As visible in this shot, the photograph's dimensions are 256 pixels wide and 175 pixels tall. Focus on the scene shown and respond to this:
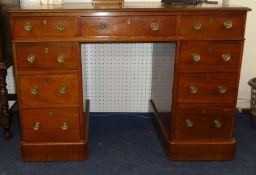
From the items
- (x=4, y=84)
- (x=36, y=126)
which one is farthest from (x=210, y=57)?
(x=4, y=84)

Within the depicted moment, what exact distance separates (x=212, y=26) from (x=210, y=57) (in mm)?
176

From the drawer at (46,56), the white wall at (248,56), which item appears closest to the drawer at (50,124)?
the drawer at (46,56)

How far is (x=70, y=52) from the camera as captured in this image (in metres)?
1.79

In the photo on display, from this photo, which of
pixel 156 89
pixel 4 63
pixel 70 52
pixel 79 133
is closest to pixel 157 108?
pixel 156 89

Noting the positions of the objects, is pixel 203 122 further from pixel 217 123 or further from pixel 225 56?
pixel 225 56

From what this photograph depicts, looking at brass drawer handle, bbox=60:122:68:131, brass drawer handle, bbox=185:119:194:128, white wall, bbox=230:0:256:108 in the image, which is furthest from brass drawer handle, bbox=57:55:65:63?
white wall, bbox=230:0:256:108

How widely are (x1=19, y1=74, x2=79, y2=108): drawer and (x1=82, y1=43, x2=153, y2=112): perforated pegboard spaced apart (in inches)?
20.3

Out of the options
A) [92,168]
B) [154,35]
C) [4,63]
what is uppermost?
[154,35]

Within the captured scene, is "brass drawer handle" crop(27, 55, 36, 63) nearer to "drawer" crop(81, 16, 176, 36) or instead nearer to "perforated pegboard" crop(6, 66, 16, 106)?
"drawer" crop(81, 16, 176, 36)

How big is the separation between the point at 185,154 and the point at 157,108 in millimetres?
503

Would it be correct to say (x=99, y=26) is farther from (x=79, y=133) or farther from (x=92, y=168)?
(x=92, y=168)

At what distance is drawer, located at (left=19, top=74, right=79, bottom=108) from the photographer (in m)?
1.83

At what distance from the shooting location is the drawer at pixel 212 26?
1763mm

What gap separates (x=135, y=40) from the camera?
1.78 meters
